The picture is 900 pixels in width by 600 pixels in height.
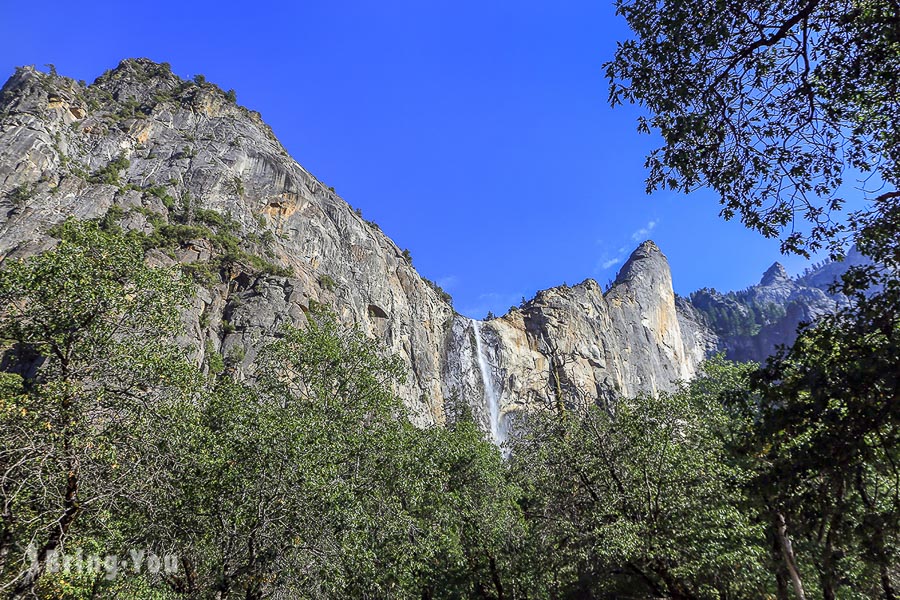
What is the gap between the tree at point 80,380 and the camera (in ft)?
28.3

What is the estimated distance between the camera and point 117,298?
11.2 m

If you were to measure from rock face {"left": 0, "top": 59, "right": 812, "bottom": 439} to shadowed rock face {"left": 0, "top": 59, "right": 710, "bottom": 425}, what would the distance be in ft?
0.81

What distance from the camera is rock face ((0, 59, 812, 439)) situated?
53.0m

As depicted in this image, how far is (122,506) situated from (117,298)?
4733mm

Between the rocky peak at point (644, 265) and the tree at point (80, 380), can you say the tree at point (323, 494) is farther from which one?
the rocky peak at point (644, 265)

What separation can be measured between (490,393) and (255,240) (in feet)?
137

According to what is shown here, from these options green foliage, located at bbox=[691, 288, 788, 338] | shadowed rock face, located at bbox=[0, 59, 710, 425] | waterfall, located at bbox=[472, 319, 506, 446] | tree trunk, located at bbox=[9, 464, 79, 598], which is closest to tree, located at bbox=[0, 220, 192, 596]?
tree trunk, located at bbox=[9, 464, 79, 598]

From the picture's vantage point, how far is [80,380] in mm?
10523

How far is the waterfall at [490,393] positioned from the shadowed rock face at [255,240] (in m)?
0.87

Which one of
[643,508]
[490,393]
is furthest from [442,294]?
[643,508]

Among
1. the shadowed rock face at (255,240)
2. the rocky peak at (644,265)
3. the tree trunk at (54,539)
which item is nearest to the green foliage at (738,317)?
the rocky peak at (644,265)

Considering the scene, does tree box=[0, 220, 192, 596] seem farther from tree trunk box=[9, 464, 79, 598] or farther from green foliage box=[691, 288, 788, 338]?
green foliage box=[691, 288, 788, 338]

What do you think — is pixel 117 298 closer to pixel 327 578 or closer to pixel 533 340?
pixel 327 578

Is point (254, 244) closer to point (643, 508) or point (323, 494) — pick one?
point (323, 494)
